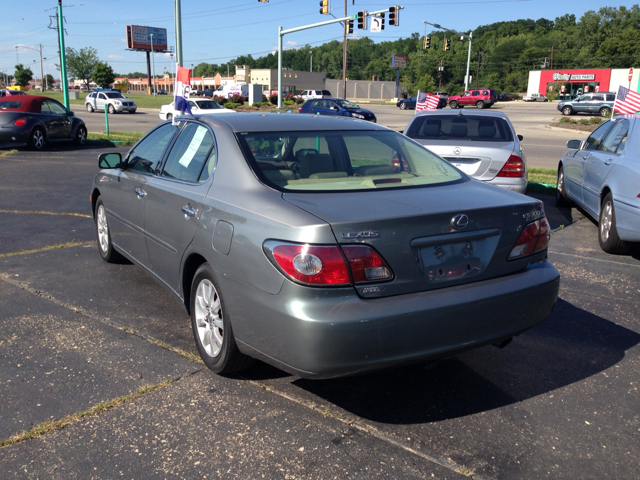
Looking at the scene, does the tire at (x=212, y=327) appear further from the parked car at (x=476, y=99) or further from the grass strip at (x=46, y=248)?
the parked car at (x=476, y=99)

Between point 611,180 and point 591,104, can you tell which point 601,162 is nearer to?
point 611,180

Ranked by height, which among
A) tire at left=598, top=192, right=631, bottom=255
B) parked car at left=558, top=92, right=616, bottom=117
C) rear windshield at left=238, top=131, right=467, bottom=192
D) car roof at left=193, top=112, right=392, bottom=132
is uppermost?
parked car at left=558, top=92, right=616, bottom=117

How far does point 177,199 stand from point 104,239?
2.33m

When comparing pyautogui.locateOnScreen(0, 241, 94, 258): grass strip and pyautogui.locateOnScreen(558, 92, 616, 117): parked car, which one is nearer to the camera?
pyautogui.locateOnScreen(0, 241, 94, 258): grass strip

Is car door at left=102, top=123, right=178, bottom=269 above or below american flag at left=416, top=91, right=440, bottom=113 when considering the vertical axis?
below

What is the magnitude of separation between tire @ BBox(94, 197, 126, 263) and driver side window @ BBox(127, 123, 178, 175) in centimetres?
85

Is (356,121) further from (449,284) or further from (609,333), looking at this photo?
(609,333)

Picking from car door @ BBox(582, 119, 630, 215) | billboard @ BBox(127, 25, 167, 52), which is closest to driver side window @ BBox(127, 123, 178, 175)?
car door @ BBox(582, 119, 630, 215)

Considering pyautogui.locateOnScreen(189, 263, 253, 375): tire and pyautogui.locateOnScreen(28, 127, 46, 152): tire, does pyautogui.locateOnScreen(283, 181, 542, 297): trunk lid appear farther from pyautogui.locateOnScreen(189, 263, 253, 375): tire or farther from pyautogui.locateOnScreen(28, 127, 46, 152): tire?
pyautogui.locateOnScreen(28, 127, 46, 152): tire

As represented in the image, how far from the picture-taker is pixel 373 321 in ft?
8.91

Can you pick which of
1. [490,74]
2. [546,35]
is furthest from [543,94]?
[546,35]

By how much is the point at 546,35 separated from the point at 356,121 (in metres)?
158

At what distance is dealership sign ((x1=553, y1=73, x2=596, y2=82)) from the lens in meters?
85.6

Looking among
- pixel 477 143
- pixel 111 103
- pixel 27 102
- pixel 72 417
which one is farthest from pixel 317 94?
pixel 72 417
